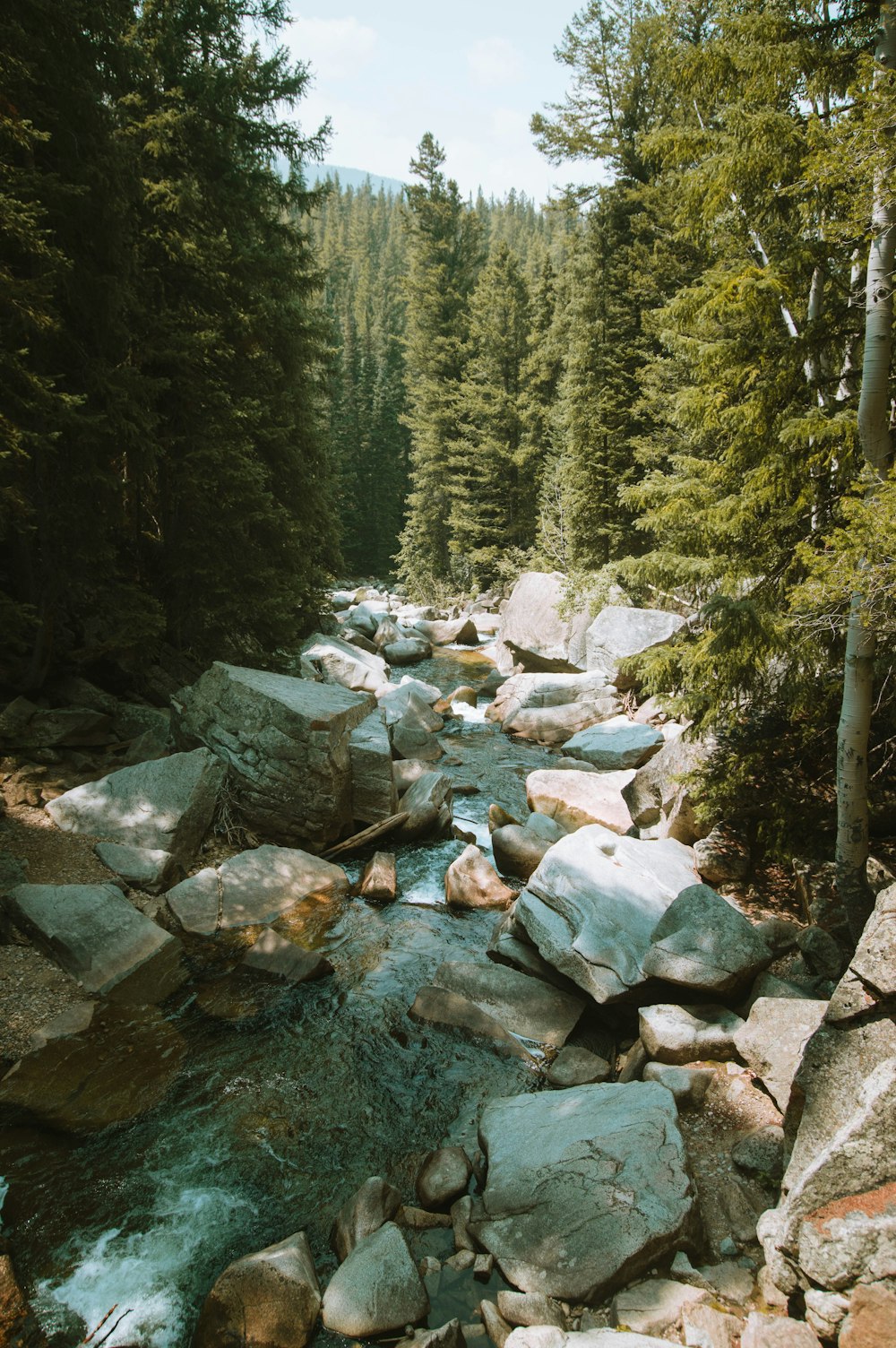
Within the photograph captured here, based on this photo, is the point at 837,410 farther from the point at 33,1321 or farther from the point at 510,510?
the point at 510,510

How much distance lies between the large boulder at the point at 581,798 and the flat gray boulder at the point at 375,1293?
19.5 ft

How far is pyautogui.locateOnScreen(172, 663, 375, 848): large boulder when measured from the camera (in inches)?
334

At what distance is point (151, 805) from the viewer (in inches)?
309

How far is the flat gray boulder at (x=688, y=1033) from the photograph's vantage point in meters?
4.83

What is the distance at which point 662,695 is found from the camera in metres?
7.27

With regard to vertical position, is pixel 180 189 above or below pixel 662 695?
above

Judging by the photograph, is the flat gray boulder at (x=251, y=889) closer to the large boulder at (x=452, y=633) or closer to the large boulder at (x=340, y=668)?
the large boulder at (x=340, y=668)

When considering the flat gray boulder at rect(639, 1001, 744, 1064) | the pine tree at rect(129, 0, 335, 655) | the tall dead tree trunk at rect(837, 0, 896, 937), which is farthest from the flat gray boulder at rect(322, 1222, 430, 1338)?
the pine tree at rect(129, 0, 335, 655)

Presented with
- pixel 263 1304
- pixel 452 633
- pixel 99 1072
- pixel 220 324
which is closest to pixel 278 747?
pixel 99 1072

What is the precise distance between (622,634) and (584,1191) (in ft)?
41.2

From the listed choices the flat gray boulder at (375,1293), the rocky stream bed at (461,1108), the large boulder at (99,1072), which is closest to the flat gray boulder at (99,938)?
the rocky stream bed at (461,1108)

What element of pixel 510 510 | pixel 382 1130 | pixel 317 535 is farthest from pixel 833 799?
pixel 510 510

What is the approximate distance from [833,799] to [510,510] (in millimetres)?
24378

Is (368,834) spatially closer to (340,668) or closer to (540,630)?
(340,668)
